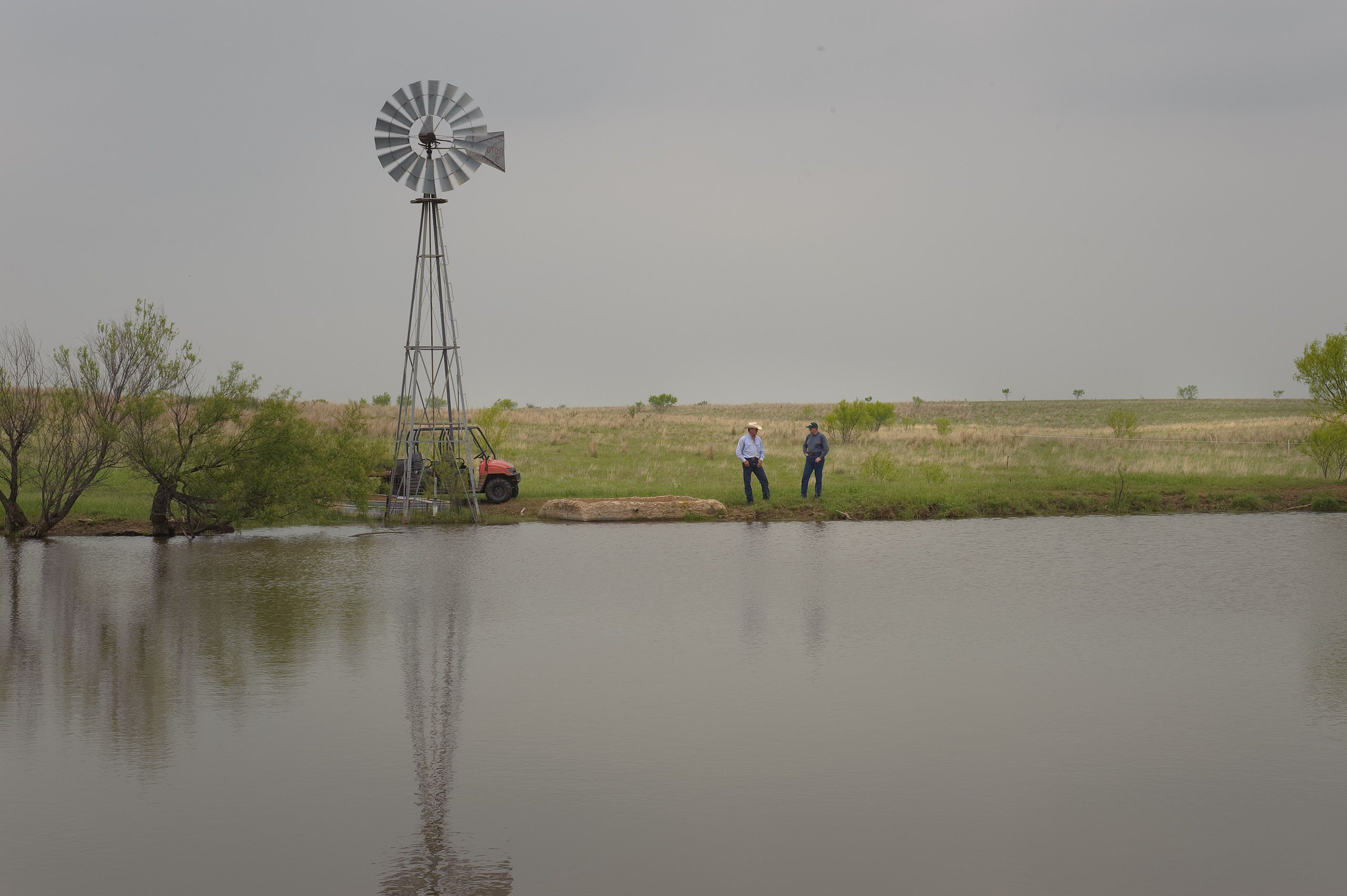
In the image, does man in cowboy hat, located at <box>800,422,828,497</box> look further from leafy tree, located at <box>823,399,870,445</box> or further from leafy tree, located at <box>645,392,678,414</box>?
leafy tree, located at <box>645,392,678,414</box>

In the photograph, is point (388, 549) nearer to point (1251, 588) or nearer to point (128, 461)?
point (128, 461)

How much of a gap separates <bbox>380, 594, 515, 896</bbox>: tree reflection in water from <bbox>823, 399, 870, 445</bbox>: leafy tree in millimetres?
43001

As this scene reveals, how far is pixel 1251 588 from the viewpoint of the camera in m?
14.2

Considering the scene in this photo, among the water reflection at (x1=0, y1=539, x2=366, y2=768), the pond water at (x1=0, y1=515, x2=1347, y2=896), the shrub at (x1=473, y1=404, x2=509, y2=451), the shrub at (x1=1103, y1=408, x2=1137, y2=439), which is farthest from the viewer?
the shrub at (x1=1103, y1=408, x2=1137, y2=439)

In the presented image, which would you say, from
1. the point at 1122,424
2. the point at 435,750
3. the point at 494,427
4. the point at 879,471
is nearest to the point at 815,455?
the point at 879,471

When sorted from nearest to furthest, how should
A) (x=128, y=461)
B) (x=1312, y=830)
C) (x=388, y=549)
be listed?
1. (x=1312, y=830)
2. (x=388, y=549)
3. (x=128, y=461)

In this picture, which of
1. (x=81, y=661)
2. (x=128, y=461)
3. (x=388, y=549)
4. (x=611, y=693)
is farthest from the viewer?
(x=128, y=461)

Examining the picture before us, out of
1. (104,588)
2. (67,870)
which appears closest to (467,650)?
(67,870)

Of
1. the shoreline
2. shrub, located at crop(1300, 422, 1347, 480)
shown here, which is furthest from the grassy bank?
shrub, located at crop(1300, 422, 1347, 480)

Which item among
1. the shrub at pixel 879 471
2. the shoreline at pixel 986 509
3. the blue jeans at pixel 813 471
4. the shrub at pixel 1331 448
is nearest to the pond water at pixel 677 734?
the shoreline at pixel 986 509

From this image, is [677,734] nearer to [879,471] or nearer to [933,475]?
[933,475]

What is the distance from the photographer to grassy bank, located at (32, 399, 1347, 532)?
974 inches

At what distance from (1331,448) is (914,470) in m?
11.1

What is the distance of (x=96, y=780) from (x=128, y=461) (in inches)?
618
